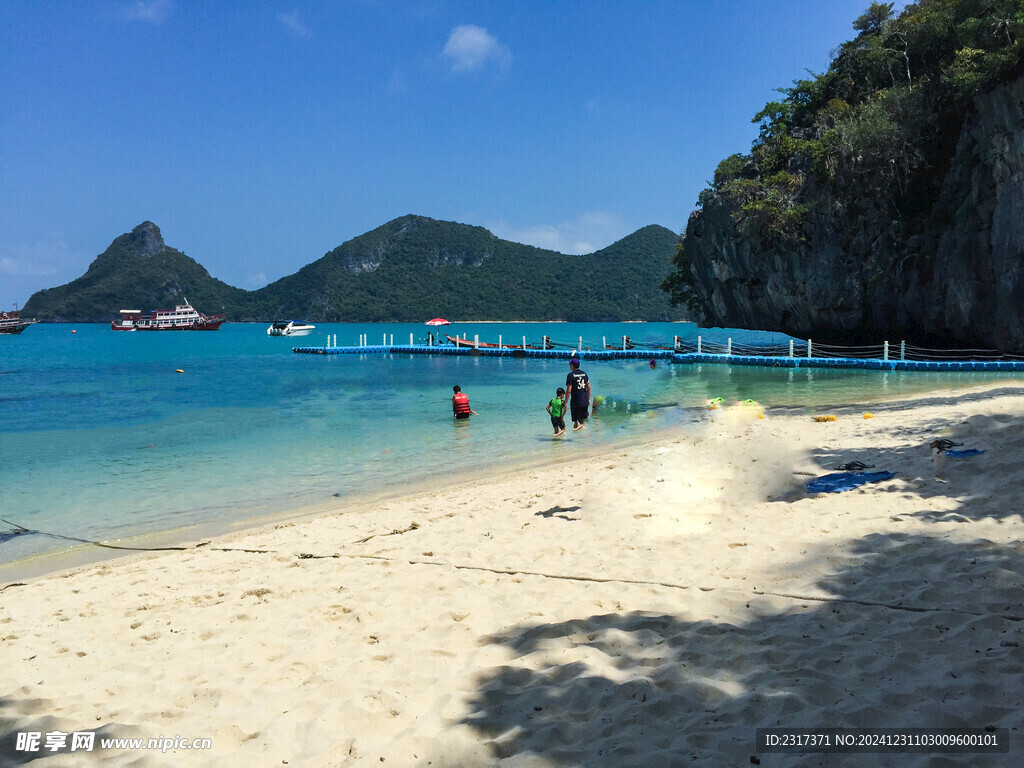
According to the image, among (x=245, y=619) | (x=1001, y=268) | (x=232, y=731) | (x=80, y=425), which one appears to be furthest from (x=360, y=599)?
(x=1001, y=268)

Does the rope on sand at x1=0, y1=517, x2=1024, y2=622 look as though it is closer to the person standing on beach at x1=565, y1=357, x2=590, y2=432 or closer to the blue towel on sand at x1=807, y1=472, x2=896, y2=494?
Result: the blue towel on sand at x1=807, y1=472, x2=896, y2=494

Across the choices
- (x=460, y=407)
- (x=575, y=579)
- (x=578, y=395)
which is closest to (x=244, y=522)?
(x=575, y=579)

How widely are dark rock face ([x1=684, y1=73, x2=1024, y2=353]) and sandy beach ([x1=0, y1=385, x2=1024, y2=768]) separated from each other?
2415 centimetres

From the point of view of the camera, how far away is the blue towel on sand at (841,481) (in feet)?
24.2

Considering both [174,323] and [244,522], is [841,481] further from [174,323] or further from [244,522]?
[174,323]

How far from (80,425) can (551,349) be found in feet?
111

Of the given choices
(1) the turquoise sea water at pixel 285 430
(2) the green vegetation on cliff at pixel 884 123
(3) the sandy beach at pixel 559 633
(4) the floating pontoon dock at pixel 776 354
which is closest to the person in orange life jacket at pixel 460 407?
(1) the turquoise sea water at pixel 285 430

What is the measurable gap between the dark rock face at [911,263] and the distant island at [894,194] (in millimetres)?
68

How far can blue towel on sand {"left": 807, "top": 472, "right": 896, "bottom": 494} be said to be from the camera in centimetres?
737

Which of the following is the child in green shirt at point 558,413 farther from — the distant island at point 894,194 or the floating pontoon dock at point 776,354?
the distant island at point 894,194

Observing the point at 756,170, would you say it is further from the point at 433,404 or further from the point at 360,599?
the point at 360,599

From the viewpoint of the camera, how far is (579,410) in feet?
49.8

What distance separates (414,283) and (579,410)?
6489 inches

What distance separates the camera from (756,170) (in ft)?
136
